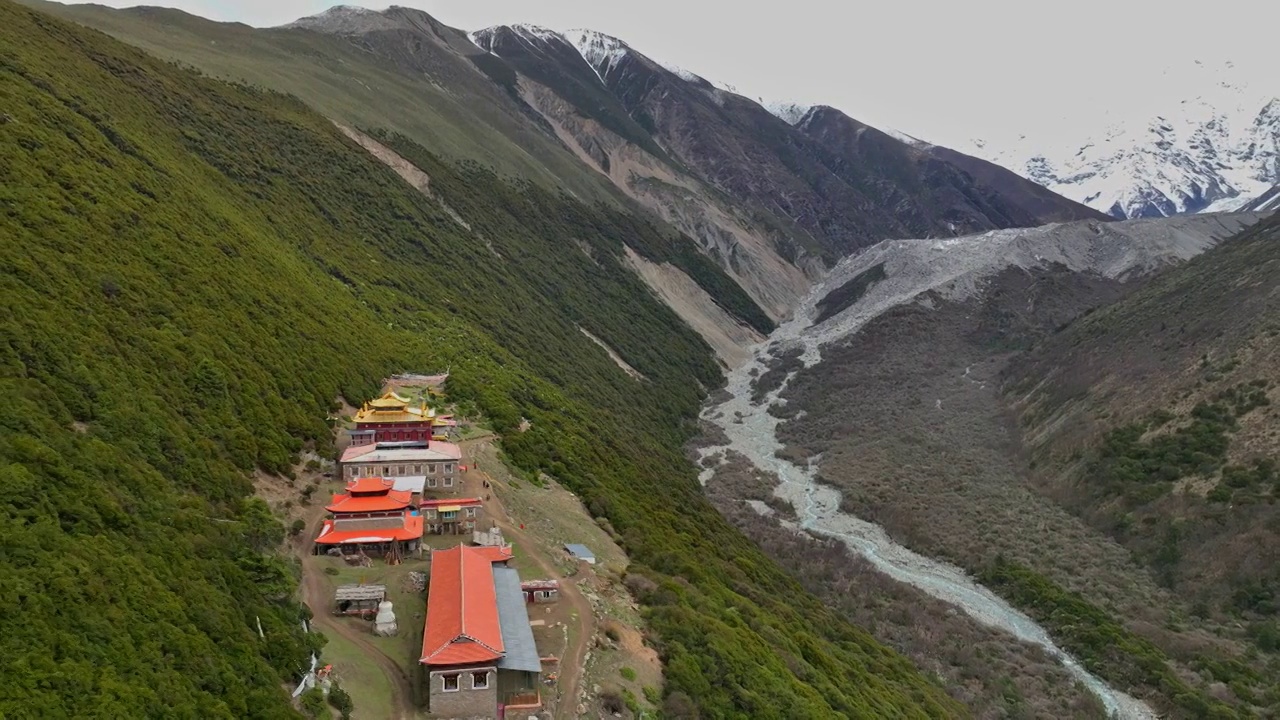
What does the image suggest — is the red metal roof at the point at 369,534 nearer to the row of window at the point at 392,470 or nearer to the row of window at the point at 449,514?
the row of window at the point at 449,514

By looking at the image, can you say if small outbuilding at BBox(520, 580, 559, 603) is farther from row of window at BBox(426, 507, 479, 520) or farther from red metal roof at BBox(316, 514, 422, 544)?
row of window at BBox(426, 507, 479, 520)

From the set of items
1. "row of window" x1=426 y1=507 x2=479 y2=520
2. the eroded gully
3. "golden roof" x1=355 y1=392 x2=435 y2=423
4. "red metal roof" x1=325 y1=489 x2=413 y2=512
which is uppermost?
"golden roof" x1=355 y1=392 x2=435 y2=423

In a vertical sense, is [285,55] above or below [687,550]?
above

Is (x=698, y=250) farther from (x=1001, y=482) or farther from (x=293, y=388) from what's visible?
(x=293, y=388)

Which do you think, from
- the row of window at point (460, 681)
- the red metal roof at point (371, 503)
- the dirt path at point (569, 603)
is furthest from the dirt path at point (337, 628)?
the dirt path at point (569, 603)

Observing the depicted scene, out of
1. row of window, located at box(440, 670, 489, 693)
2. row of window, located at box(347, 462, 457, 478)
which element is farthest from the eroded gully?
row of window, located at box(347, 462, 457, 478)

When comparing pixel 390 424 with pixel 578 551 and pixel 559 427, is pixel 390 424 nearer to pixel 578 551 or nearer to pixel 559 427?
pixel 578 551

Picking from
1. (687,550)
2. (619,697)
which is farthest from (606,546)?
(619,697)
